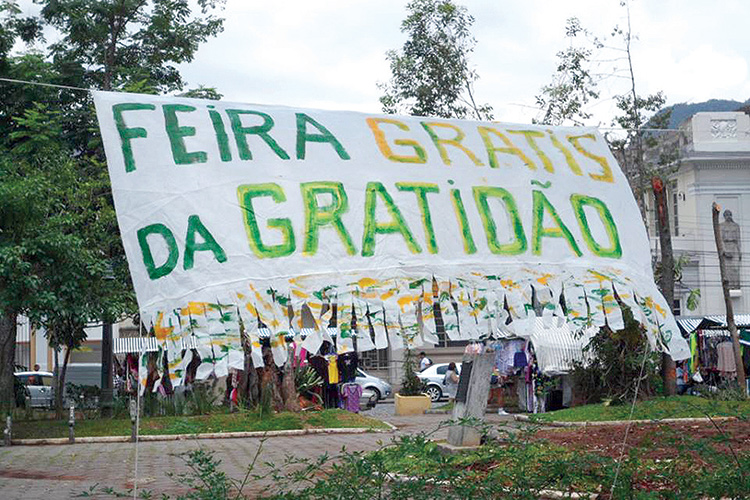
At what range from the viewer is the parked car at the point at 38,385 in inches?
1269

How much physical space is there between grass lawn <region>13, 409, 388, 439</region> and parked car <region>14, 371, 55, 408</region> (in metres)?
11.3

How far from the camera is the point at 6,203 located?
16406 millimetres

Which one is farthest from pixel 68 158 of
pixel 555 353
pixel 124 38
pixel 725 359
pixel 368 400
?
pixel 725 359

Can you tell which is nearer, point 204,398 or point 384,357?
point 204,398

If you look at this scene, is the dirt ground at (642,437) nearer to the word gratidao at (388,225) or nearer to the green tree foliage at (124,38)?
the word gratidao at (388,225)

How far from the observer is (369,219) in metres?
3.81

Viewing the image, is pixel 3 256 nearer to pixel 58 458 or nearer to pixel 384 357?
pixel 58 458

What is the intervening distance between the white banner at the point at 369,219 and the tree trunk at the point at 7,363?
60.6 feet

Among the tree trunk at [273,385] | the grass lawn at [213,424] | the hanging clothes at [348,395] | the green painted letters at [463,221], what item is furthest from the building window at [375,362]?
the green painted letters at [463,221]

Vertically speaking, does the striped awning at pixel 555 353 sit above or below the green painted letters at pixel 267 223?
below

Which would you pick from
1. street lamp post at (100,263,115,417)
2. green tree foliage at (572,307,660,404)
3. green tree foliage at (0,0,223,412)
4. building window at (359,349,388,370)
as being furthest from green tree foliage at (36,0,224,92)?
building window at (359,349,388,370)

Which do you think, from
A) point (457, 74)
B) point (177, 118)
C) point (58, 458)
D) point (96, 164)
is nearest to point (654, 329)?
point (177, 118)

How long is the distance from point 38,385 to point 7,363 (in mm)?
11752

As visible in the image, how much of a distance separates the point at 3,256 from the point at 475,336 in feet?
47.8
